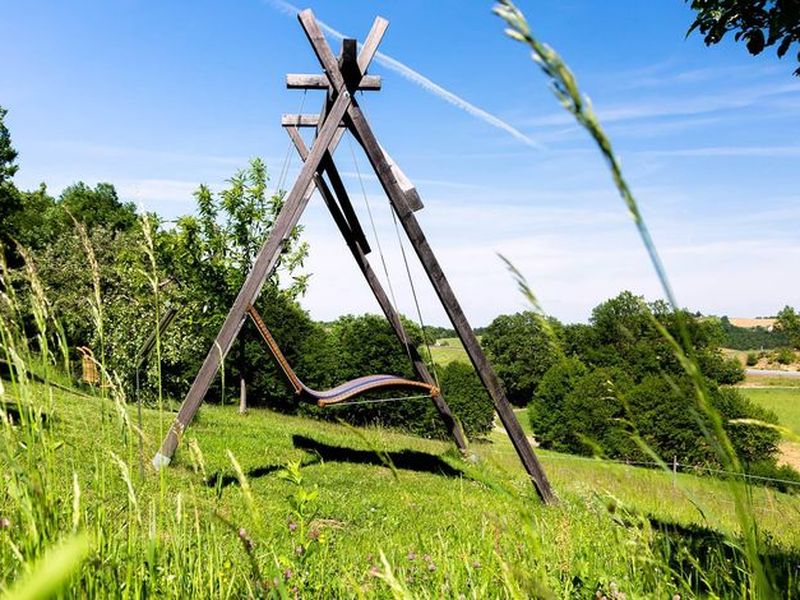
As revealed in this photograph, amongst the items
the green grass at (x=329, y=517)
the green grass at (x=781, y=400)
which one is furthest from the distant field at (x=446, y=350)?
the green grass at (x=329, y=517)

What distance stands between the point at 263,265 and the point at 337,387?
2.01 metres

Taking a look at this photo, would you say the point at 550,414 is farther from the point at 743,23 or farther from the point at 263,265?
the point at 743,23

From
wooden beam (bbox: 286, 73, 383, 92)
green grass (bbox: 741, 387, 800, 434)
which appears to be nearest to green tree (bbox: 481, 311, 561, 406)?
green grass (bbox: 741, 387, 800, 434)

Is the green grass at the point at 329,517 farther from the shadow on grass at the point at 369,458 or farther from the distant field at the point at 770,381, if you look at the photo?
the distant field at the point at 770,381

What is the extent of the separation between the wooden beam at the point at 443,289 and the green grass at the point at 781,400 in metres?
43.8

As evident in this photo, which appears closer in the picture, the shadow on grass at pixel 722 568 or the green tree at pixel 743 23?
the shadow on grass at pixel 722 568

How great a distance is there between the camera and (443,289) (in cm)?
643

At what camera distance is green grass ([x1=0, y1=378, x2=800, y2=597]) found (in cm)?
114

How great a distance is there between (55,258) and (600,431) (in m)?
23.3

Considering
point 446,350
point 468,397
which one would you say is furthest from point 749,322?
point 468,397

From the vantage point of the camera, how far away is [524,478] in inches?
315

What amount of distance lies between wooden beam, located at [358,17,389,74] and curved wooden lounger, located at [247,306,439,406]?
2458 millimetres

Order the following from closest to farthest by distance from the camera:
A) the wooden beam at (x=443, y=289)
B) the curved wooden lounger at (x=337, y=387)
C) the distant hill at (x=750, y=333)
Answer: the wooden beam at (x=443, y=289)
the curved wooden lounger at (x=337, y=387)
the distant hill at (x=750, y=333)

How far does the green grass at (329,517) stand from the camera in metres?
1.14
